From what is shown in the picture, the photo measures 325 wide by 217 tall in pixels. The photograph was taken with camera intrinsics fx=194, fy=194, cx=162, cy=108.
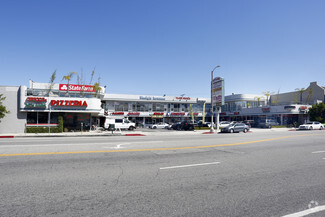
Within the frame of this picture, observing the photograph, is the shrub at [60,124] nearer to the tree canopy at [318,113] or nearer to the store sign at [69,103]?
the store sign at [69,103]

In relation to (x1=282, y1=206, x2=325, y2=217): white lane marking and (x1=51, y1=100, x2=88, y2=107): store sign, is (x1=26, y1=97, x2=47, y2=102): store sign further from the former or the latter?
(x1=282, y1=206, x2=325, y2=217): white lane marking

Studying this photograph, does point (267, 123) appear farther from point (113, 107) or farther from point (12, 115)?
point (12, 115)

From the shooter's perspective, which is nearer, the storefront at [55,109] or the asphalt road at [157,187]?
the asphalt road at [157,187]

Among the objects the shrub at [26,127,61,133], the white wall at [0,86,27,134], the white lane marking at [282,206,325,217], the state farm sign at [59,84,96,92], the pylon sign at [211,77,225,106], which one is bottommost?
the shrub at [26,127,61,133]

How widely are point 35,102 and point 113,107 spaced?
84.6ft

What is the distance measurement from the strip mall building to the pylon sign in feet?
31.3

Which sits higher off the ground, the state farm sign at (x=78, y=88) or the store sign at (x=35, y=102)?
the state farm sign at (x=78, y=88)

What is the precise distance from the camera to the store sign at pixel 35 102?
82.5 feet

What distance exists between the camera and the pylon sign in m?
31.0

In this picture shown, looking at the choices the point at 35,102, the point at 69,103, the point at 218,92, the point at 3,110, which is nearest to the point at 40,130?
the point at 35,102

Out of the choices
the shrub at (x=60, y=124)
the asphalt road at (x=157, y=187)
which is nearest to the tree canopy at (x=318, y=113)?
the asphalt road at (x=157, y=187)

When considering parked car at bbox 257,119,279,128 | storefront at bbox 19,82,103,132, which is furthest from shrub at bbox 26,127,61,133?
parked car at bbox 257,119,279,128

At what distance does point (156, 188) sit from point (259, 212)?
2259 mm

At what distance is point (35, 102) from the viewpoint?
2548 cm
